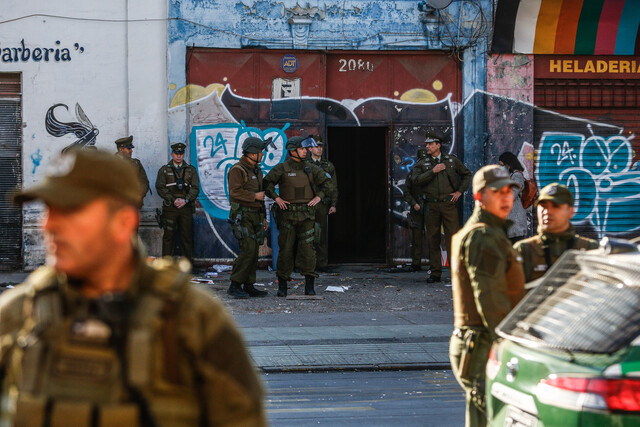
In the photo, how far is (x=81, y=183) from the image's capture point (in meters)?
2.35

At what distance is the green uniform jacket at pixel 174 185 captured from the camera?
14.6 metres

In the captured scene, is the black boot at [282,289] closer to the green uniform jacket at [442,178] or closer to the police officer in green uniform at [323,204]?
the police officer in green uniform at [323,204]

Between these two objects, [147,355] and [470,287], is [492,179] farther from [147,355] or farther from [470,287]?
[147,355]

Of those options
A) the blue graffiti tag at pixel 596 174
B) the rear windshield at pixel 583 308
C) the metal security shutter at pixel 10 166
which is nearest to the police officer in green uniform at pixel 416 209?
the blue graffiti tag at pixel 596 174

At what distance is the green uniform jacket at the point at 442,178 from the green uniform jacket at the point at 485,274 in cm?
905

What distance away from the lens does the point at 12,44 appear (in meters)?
15.1

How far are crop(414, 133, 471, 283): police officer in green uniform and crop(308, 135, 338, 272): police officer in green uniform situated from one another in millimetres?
1406

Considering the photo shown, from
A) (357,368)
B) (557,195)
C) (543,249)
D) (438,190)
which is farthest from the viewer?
(438,190)

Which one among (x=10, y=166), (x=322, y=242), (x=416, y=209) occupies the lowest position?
(x=322, y=242)

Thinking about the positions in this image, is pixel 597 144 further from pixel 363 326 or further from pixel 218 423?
pixel 218 423

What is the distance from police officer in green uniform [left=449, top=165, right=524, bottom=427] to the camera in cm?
497

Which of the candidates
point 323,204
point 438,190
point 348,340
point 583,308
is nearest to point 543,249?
point 583,308

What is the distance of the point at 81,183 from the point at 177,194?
12434mm

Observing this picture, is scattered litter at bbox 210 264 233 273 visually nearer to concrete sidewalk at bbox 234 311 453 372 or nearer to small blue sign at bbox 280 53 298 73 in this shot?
small blue sign at bbox 280 53 298 73
